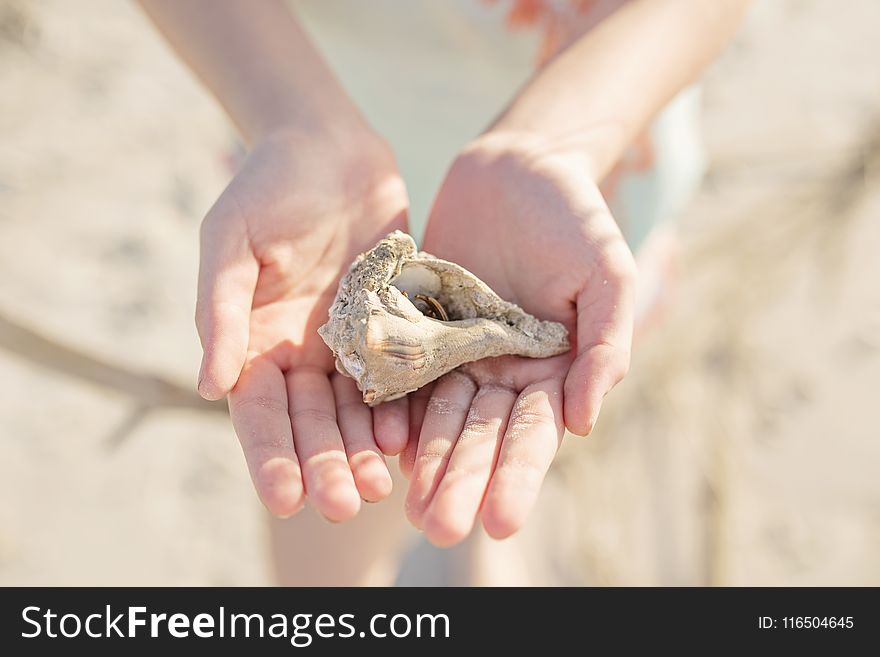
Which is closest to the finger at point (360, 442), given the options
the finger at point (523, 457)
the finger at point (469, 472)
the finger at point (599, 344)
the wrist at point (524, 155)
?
the finger at point (469, 472)

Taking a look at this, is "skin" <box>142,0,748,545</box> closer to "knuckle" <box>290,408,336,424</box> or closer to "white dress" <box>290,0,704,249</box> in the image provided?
"knuckle" <box>290,408,336,424</box>

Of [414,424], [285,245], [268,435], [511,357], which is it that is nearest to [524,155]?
[511,357]

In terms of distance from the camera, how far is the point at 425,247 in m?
2.41

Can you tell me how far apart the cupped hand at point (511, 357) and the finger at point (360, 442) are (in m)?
0.08

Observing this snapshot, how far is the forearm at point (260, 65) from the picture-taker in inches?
94.4

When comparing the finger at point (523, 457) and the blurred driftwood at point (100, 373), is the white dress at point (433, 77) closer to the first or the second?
the blurred driftwood at point (100, 373)

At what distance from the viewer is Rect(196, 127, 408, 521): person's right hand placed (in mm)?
1676

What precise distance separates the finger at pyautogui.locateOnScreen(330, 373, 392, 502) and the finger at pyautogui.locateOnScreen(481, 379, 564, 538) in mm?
237

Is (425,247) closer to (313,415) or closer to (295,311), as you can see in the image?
(295,311)

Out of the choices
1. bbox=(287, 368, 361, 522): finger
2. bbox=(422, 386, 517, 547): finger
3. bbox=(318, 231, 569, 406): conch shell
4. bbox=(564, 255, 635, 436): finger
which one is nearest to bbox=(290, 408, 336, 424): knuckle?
bbox=(287, 368, 361, 522): finger

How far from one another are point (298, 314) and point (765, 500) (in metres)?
2.85

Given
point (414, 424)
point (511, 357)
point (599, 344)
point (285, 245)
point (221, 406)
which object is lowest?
point (414, 424)

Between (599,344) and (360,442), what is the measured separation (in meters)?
0.61
